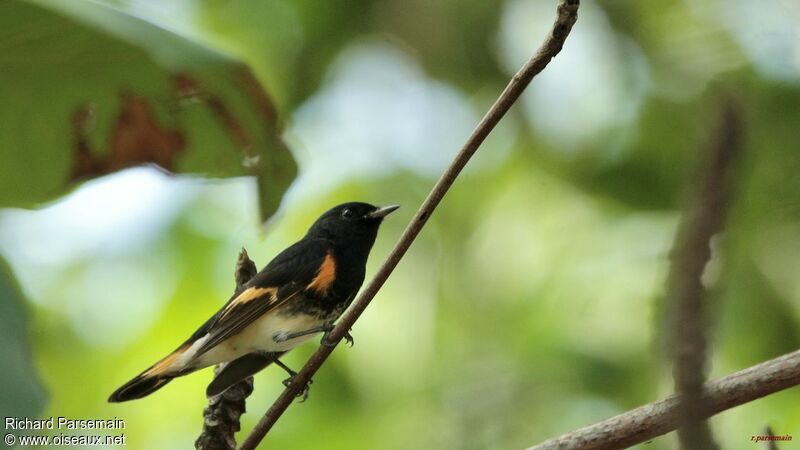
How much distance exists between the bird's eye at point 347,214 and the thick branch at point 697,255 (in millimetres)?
2999

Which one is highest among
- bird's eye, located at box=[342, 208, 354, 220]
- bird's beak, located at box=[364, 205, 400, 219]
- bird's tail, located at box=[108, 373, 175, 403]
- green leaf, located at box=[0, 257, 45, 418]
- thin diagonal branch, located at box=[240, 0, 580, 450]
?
bird's eye, located at box=[342, 208, 354, 220]

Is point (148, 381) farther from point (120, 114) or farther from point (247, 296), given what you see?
point (120, 114)

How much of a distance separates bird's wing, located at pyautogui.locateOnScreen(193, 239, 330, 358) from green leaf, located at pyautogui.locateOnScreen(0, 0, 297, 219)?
78cm

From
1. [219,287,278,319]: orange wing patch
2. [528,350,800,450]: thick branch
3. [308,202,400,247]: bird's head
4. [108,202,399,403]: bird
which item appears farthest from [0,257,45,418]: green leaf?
[308,202,400,247]: bird's head

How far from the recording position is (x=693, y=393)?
0.68 metres

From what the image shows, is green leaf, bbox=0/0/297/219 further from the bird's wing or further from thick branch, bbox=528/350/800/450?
thick branch, bbox=528/350/800/450

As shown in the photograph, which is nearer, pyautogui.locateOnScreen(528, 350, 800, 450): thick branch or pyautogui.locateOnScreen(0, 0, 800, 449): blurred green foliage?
pyautogui.locateOnScreen(528, 350, 800, 450): thick branch

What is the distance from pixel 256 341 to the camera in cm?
308

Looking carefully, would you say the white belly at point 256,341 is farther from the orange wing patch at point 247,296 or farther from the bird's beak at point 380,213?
the bird's beak at point 380,213

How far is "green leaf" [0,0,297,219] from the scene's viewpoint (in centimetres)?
195

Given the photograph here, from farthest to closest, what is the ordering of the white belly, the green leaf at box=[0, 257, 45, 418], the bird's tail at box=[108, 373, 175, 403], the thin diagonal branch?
the white belly < the bird's tail at box=[108, 373, 175, 403] < the thin diagonal branch < the green leaf at box=[0, 257, 45, 418]

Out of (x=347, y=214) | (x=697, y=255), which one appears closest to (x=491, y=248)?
(x=347, y=214)

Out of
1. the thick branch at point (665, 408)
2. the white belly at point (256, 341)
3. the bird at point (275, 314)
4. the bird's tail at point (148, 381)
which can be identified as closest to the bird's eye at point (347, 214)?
the bird at point (275, 314)

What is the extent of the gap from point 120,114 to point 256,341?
1.04 meters
